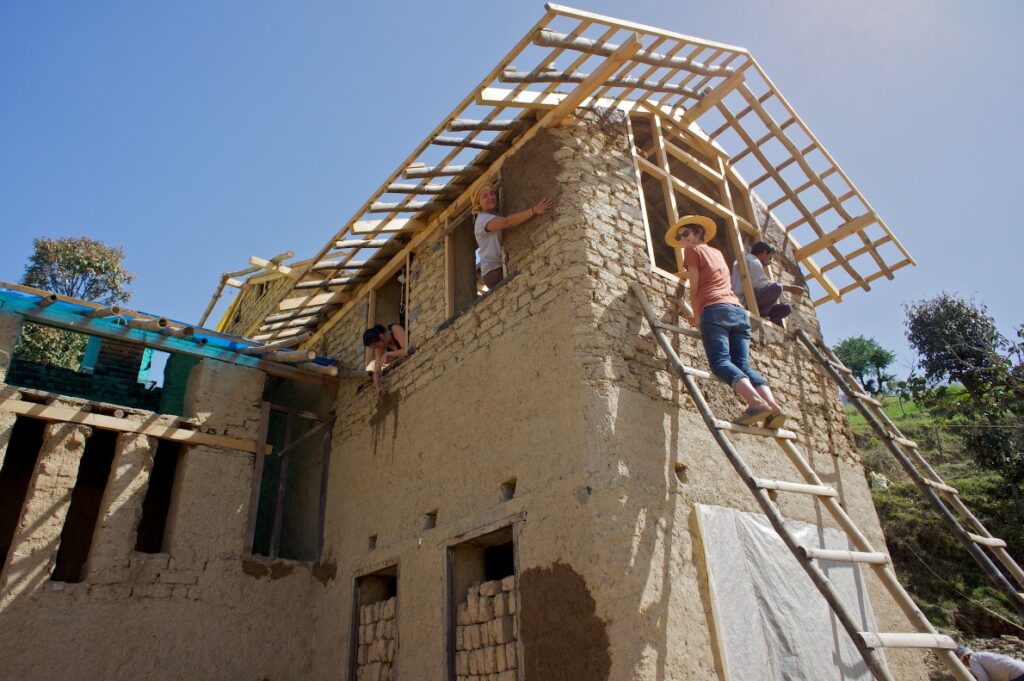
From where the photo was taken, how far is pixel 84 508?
8344 millimetres

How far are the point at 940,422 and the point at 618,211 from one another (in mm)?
9435

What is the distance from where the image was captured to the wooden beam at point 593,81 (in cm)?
590

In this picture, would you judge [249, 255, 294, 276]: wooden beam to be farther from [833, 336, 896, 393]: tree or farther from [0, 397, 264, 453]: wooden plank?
[833, 336, 896, 393]: tree

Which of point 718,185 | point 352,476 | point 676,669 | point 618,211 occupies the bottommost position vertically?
point 676,669

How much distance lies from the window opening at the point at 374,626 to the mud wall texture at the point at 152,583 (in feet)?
2.74

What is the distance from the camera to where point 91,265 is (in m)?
18.3

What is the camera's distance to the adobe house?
16.2ft

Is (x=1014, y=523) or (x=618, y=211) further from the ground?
(x=618, y=211)

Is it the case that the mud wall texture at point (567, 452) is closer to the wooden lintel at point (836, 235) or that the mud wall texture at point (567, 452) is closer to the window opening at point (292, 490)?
the window opening at point (292, 490)

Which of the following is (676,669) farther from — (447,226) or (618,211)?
(447,226)

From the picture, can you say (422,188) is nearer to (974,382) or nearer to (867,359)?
(974,382)

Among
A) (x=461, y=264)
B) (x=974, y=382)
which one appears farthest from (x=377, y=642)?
(x=974, y=382)

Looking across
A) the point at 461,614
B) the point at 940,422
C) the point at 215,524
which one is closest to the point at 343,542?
the point at 215,524

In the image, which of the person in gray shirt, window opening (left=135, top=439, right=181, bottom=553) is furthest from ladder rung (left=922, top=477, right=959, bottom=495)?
window opening (left=135, top=439, right=181, bottom=553)
